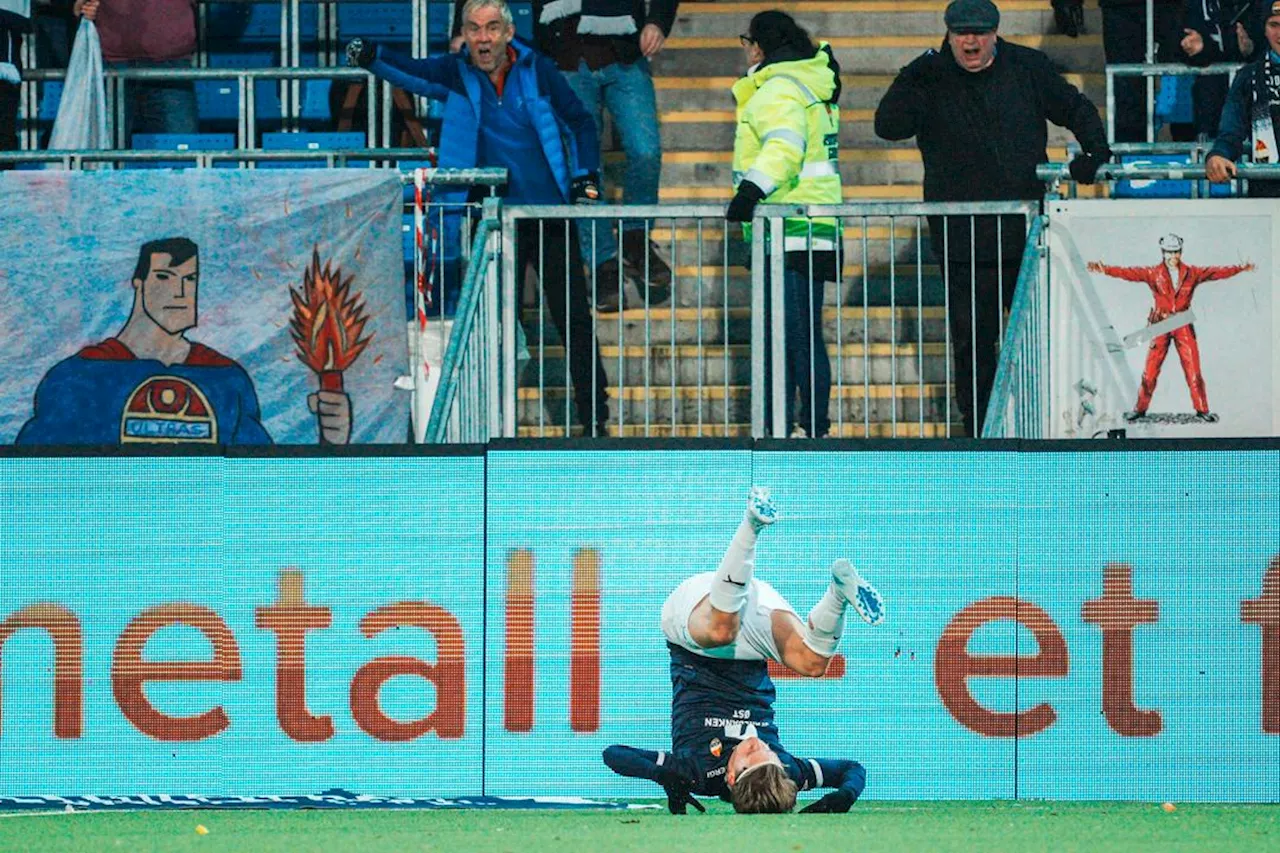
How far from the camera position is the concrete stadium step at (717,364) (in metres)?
13.3

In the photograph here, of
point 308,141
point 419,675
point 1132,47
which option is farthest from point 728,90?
point 419,675

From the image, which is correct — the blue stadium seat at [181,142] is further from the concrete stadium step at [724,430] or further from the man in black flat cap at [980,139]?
the man in black flat cap at [980,139]

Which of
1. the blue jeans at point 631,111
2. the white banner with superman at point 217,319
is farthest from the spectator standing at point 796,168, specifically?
the white banner with superman at point 217,319

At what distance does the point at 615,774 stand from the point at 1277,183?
189 inches

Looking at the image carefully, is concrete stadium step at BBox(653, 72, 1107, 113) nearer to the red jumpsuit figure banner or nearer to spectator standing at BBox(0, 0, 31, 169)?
the red jumpsuit figure banner

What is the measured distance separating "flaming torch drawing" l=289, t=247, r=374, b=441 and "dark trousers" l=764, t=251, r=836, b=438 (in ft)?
6.93

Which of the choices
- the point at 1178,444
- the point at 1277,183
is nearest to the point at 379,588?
the point at 1178,444

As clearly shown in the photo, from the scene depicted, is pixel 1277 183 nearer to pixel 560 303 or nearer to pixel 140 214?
pixel 560 303

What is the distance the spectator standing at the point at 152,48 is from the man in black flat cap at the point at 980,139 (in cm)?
475

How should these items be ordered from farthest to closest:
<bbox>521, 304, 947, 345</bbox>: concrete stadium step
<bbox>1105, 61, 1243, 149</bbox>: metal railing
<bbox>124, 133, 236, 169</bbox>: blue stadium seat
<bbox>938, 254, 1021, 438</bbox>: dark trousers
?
<bbox>124, 133, 236, 169</bbox>: blue stadium seat
<bbox>1105, 61, 1243, 149</bbox>: metal railing
<bbox>521, 304, 947, 345</bbox>: concrete stadium step
<bbox>938, 254, 1021, 438</bbox>: dark trousers

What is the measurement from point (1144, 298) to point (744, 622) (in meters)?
3.00

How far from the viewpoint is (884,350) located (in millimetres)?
13703

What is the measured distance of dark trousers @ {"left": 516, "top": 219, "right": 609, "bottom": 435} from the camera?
12.7 m

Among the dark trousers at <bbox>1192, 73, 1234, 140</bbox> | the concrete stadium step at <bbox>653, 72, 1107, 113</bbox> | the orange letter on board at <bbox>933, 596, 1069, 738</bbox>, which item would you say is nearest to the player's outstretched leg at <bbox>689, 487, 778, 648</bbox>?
the orange letter on board at <bbox>933, 596, 1069, 738</bbox>
